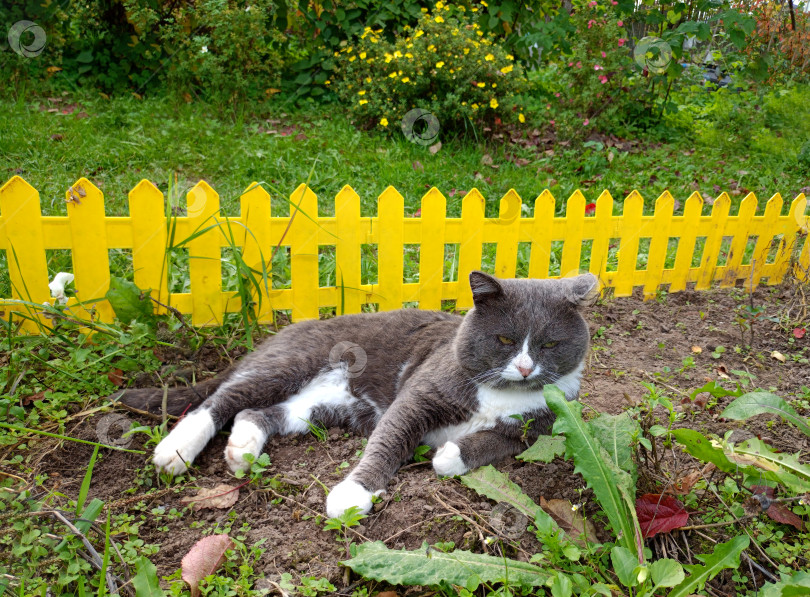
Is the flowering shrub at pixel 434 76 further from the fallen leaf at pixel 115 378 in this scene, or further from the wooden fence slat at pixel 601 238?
the fallen leaf at pixel 115 378

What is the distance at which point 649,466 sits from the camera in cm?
219

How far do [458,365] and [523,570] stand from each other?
104cm

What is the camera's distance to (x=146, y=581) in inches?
65.7

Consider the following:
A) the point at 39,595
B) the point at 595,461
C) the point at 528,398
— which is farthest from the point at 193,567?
the point at 528,398

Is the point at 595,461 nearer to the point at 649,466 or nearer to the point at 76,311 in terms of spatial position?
the point at 649,466

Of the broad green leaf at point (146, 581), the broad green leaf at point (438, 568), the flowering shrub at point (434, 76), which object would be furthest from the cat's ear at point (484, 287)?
the flowering shrub at point (434, 76)

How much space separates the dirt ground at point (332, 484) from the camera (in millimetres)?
1972

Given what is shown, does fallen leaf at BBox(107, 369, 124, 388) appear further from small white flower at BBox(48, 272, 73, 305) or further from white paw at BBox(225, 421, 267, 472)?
white paw at BBox(225, 421, 267, 472)

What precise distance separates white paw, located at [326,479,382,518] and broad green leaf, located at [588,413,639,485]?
85cm

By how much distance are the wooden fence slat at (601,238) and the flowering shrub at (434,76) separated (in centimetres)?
261

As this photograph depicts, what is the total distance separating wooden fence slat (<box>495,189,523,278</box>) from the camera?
13.7ft

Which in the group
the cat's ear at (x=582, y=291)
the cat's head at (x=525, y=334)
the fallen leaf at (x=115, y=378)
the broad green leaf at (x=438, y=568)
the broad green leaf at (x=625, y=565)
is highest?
the cat's ear at (x=582, y=291)

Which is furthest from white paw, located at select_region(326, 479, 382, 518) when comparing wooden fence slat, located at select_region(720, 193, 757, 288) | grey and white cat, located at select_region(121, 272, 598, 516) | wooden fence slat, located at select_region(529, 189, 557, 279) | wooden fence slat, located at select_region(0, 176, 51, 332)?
wooden fence slat, located at select_region(720, 193, 757, 288)

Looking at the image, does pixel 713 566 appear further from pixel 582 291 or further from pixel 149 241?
pixel 149 241
